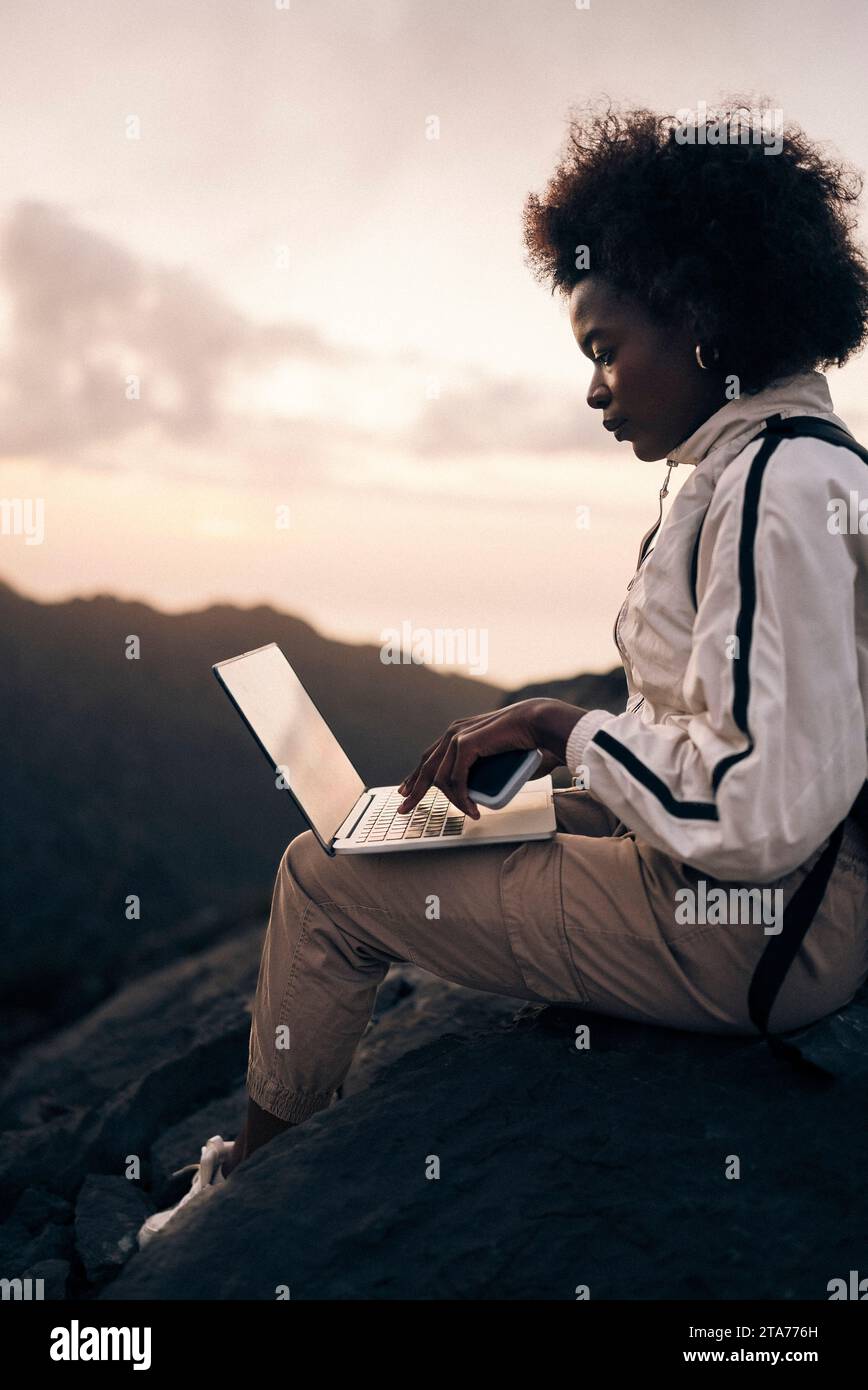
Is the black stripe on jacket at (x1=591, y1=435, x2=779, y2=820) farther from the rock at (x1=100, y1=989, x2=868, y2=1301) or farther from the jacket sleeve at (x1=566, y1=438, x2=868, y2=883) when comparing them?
the rock at (x1=100, y1=989, x2=868, y2=1301)

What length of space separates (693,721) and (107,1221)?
7.02ft

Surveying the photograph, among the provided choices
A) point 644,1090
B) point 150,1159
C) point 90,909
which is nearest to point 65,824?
point 90,909

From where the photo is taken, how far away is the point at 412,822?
6.33 ft

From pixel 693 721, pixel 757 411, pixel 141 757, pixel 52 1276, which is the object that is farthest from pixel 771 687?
pixel 141 757

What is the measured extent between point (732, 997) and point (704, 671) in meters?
0.61

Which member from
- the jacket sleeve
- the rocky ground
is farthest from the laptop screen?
the jacket sleeve

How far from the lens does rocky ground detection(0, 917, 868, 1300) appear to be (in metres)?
1.48

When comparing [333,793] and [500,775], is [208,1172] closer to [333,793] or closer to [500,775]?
[333,793]

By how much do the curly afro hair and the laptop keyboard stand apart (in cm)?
98

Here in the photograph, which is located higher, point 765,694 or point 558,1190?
point 765,694

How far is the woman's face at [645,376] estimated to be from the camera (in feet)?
5.80

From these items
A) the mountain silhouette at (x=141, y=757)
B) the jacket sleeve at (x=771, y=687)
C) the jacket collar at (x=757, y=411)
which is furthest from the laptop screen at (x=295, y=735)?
the mountain silhouette at (x=141, y=757)

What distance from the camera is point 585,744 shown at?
5.09ft
